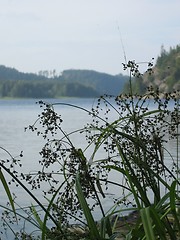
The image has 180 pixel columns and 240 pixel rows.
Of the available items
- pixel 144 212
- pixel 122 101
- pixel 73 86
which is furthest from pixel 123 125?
pixel 73 86

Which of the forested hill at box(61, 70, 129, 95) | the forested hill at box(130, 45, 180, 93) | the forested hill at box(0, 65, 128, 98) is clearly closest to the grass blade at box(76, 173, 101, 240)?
the forested hill at box(130, 45, 180, 93)

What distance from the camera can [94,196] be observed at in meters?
1.94

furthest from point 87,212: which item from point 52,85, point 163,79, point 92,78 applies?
point 92,78

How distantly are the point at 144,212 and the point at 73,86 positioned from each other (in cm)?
11436

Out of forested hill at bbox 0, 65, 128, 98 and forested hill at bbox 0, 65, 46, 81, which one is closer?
forested hill at bbox 0, 65, 128, 98

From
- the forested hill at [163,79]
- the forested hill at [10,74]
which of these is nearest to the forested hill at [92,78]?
the forested hill at [10,74]

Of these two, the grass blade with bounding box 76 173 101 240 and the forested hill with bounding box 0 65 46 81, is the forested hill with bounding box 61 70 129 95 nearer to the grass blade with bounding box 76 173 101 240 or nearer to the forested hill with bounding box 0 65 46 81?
the forested hill with bounding box 0 65 46 81

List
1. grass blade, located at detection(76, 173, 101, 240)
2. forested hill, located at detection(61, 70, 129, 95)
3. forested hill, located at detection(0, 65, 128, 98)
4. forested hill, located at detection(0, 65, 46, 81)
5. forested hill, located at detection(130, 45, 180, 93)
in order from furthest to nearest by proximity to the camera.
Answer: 1. forested hill, located at detection(0, 65, 46, 81)
2. forested hill, located at detection(61, 70, 129, 95)
3. forested hill, located at detection(0, 65, 128, 98)
4. forested hill, located at detection(130, 45, 180, 93)
5. grass blade, located at detection(76, 173, 101, 240)

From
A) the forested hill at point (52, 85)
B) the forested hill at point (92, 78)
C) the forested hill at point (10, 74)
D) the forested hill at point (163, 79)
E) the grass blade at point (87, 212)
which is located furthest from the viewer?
the forested hill at point (10, 74)

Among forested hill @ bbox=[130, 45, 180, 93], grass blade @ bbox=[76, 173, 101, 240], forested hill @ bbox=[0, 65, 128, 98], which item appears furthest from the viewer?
forested hill @ bbox=[0, 65, 128, 98]

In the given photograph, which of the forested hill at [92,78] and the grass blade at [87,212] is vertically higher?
Result: the forested hill at [92,78]

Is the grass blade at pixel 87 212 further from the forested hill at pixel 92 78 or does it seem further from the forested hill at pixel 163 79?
the forested hill at pixel 92 78

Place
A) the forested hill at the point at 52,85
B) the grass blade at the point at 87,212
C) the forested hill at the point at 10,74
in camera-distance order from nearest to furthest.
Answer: the grass blade at the point at 87,212, the forested hill at the point at 52,85, the forested hill at the point at 10,74

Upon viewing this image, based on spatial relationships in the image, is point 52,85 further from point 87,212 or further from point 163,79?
point 87,212
